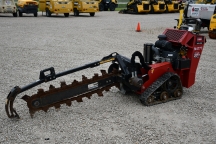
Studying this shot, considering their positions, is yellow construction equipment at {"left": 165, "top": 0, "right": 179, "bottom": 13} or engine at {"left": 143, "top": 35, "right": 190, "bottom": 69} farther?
yellow construction equipment at {"left": 165, "top": 0, "right": 179, "bottom": 13}

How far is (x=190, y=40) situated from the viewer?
530 centimetres

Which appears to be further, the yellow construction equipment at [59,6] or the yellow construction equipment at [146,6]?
the yellow construction equipment at [146,6]

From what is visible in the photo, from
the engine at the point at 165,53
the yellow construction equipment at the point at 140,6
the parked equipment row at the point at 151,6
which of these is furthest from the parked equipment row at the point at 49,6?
the engine at the point at 165,53

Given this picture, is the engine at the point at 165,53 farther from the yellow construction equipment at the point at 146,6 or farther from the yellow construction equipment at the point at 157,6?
the yellow construction equipment at the point at 157,6

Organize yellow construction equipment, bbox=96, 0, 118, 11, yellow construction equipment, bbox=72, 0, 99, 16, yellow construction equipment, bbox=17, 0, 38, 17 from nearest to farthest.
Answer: yellow construction equipment, bbox=17, 0, 38, 17, yellow construction equipment, bbox=72, 0, 99, 16, yellow construction equipment, bbox=96, 0, 118, 11

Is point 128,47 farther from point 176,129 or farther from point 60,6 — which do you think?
point 60,6

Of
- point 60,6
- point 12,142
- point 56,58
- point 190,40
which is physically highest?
point 60,6

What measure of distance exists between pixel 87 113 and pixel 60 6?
1847 cm

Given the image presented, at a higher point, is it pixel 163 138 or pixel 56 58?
pixel 56 58

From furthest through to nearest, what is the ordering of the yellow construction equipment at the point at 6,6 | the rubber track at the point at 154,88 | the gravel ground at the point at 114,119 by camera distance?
the yellow construction equipment at the point at 6,6
the rubber track at the point at 154,88
the gravel ground at the point at 114,119

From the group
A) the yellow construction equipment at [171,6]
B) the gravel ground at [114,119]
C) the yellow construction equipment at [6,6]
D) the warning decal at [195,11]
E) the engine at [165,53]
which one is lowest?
the gravel ground at [114,119]

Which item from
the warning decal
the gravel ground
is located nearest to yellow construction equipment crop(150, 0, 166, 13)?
the warning decal

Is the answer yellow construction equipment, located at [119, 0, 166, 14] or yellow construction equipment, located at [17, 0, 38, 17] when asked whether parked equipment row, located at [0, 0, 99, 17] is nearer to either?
yellow construction equipment, located at [17, 0, 38, 17]

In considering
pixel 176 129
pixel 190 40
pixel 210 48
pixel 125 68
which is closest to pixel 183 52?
pixel 190 40
